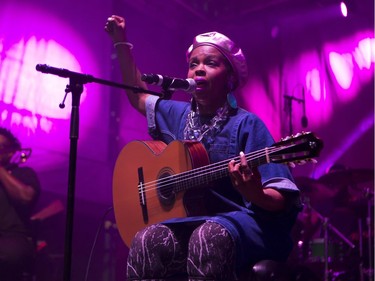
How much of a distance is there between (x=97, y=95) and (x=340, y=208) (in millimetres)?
2501

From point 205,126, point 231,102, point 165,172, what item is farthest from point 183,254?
point 231,102

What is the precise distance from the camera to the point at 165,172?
2.12 m

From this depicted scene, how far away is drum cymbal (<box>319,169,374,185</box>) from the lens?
437 centimetres

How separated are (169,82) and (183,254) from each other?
26.2 inches

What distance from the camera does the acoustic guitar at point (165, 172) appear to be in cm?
172

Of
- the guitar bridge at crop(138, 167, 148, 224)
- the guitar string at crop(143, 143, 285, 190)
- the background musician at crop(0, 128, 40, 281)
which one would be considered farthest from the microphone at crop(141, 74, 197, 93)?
the background musician at crop(0, 128, 40, 281)

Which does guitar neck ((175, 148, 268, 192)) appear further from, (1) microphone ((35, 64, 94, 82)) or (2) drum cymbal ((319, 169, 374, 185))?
(2) drum cymbal ((319, 169, 374, 185))

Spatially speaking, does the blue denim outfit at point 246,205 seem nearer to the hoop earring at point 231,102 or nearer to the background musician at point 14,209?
the hoop earring at point 231,102

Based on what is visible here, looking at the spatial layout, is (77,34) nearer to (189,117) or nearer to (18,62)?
(18,62)

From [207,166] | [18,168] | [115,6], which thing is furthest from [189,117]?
[115,6]

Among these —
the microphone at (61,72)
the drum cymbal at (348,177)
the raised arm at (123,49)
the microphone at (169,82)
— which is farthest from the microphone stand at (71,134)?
the drum cymbal at (348,177)

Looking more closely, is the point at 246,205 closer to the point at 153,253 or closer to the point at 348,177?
the point at 153,253

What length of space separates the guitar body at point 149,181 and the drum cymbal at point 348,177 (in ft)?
8.59

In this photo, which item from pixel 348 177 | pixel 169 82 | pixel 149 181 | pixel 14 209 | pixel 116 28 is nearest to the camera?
pixel 169 82
